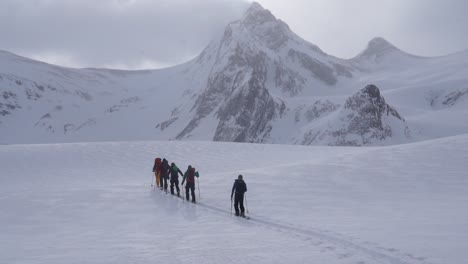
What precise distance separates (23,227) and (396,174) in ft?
57.2

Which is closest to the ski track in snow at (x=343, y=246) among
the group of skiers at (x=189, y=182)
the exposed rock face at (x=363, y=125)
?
the group of skiers at (x=189, y=182)

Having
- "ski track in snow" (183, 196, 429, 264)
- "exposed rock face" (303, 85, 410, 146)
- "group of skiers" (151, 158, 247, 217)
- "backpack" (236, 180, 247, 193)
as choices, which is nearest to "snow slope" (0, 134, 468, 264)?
"ski track in snow" (183, 196, 429, 264)

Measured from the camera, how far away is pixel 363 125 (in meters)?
161

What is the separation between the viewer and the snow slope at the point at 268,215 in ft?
34.9

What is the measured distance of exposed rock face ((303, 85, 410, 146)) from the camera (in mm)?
156250

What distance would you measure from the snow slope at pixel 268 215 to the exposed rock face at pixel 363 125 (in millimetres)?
124466

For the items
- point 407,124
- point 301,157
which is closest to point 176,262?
point 301,157

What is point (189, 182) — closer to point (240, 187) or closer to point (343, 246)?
point (240, 187)

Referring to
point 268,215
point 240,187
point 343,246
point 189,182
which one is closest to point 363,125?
point 189,182

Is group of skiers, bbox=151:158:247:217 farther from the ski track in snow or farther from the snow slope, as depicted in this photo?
the ski track in snow

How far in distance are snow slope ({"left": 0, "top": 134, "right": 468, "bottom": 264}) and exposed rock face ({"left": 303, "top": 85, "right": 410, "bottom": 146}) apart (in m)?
124

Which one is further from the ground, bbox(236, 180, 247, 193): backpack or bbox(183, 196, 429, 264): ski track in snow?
bbox(236, 180, 247, 193): backpack

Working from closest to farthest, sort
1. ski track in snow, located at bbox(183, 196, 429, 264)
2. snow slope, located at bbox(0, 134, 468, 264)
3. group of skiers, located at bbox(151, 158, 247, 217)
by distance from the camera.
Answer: ski track in snow, located at bbox(183, 196, 429, 264)
snow slope, located at bbox(0, 134, 468, 264)
group of skiers, located at bbox(151, 158, 247, 217)

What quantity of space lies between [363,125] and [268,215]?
5880 inches
